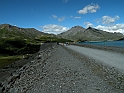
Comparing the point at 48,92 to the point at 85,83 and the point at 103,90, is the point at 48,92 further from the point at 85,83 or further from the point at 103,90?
the point at 103,90

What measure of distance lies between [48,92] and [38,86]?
6.09ft

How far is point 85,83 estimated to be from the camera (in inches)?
461

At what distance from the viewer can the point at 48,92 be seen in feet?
34.9

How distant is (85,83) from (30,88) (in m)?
4.51

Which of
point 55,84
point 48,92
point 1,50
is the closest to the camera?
point 48,92

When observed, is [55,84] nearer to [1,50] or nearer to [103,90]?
[103,90]

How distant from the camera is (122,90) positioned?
9.77 metres

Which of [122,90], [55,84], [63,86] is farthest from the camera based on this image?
[55,84]

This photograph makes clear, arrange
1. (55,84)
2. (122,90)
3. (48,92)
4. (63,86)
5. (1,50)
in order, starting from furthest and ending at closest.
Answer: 1. (1,50)
2. (55,84)
3. (63,86)
4. (48,92)
5. (122,90)

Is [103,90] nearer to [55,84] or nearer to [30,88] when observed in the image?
[55,84]

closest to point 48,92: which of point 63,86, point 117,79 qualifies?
point 63,86

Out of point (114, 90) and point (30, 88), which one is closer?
point (114, 90)

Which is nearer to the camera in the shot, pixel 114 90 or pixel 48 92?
pixel 114 90

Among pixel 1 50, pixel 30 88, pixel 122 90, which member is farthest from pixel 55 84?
pixel 1 50
